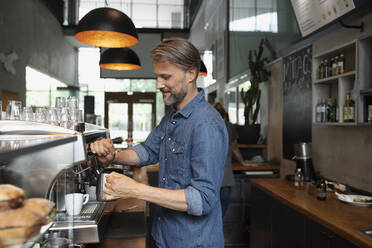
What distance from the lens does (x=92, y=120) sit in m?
9.14

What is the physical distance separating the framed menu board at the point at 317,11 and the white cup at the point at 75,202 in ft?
8.09

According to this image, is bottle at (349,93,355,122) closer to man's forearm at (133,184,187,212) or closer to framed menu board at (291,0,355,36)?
framed menu board at (291,0,355,36)

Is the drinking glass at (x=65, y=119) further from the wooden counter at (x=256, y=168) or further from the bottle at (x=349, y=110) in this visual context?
the wooden counter at (x=256, y=168)

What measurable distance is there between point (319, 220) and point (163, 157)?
1131mm

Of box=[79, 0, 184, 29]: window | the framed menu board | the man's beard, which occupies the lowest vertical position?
the man's beard

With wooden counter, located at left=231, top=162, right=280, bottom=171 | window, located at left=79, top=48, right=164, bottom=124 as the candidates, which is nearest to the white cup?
wooden counter, located at left=231, top=162, right=280, bottom=171

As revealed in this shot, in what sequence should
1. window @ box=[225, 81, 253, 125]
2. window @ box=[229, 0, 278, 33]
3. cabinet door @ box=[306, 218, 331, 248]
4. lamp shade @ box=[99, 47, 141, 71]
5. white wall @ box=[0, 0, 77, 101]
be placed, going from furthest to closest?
white wall @ box=[0, 0, 77, 101] → window @ box=[225, 81, 253, 125] → window @ box=[229, 0, 278, 33] → lamp shade @ box=[99, 47, 141, 71] → cabinet door @ box=[306, 218, 331, 248]

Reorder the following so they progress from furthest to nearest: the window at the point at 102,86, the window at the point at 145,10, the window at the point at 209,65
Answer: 1. the window at the point at 102,86
2. the window at the point at 145,10
3. the window at the point at 209,65

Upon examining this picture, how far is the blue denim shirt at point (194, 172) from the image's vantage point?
132cm

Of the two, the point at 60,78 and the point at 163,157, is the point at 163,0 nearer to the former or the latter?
the point at 60,78

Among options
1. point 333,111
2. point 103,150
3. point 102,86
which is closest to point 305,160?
point 333,111

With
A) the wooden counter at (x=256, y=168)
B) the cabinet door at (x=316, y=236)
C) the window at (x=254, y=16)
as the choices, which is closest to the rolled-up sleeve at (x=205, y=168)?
the cabinet door at (x=316, y=236)

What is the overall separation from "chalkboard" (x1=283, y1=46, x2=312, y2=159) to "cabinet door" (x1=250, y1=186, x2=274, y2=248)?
2.92ft

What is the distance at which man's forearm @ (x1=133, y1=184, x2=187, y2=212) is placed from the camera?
1254 millimetres
